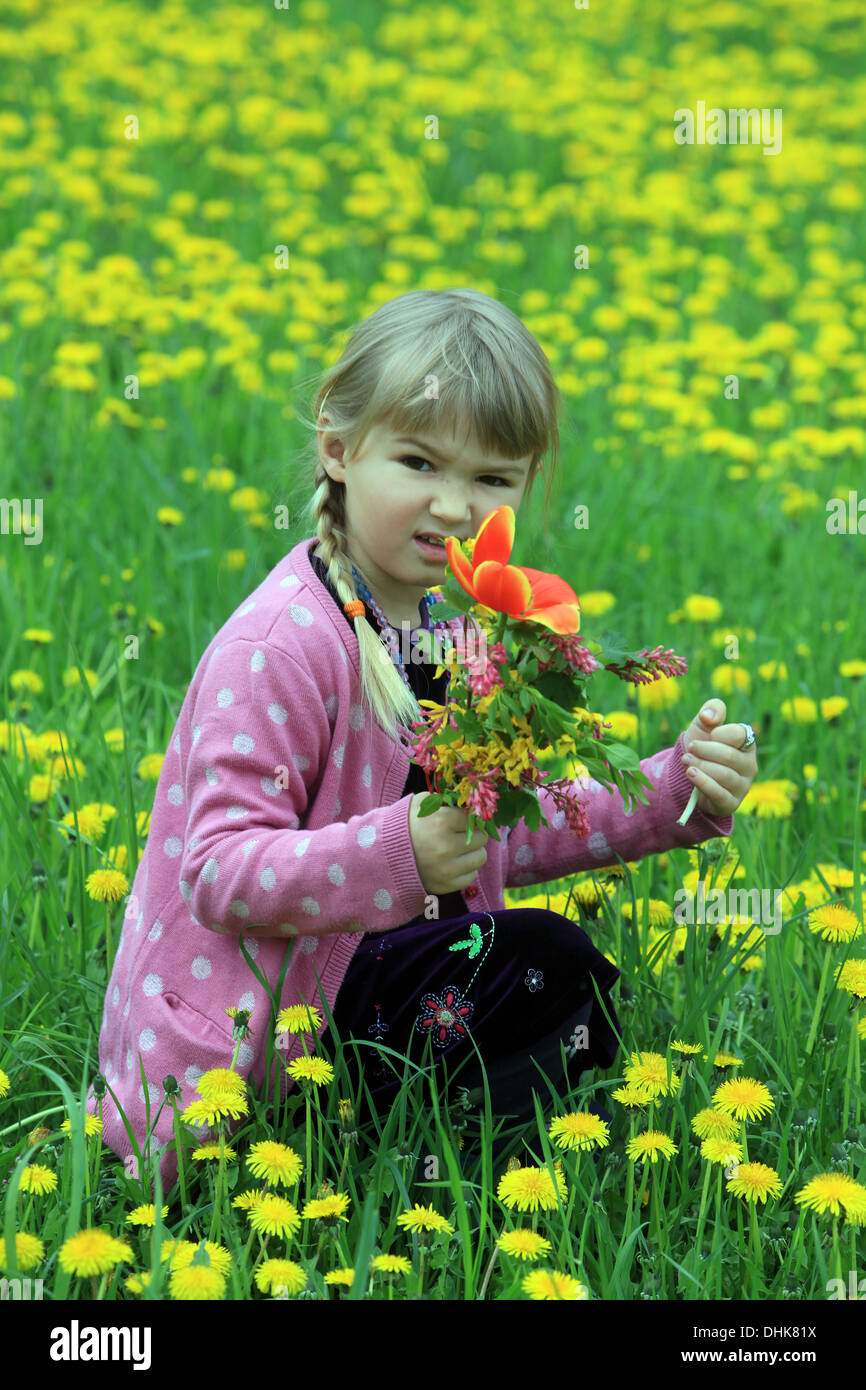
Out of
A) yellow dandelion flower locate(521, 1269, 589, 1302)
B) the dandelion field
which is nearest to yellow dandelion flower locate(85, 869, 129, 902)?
the dandelion field

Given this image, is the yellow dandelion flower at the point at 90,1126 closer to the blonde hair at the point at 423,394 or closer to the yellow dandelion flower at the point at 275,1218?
the yellow dandelion flower at the point at 275,1218

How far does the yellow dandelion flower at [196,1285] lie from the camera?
4.30 ft

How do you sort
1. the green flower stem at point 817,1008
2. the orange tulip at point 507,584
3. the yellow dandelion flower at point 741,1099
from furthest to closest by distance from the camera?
1. the green flower stem at point 817,1008
2. the yellow dandelion flower at point 741,1099
3. the orange tulip at point 507,584

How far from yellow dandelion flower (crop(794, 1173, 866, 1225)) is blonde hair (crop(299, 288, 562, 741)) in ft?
2.13

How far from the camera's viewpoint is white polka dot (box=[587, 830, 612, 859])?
6.36ft

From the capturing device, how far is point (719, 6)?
8164 mm

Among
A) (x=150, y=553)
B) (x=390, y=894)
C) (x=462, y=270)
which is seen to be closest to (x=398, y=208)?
(x=462, y=270)

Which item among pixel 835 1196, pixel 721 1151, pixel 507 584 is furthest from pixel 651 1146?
pixel 507 584

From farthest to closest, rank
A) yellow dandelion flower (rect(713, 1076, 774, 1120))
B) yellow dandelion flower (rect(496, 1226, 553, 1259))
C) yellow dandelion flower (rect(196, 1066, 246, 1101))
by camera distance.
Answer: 1. yellow dandelion flower (rect(713, 1076, 774, 1120))
2. yellow dandelion flower (rect(196, 1066, 246, 1101))
3. yellow dandelion flower (rect(496, 1226, 553, 1259))

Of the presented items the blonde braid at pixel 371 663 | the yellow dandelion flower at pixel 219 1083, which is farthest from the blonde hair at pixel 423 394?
the yellow dandelion flower at pixel 219 1083

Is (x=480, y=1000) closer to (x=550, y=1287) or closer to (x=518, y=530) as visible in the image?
(x=550, y=1287)

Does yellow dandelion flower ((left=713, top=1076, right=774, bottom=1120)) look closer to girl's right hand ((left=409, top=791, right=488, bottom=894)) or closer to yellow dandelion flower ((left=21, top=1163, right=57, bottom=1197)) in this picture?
girl's right hand ((left=409, top=791, right=488, bottom=894))

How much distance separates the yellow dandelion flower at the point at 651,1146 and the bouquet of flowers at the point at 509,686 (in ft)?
1.35
